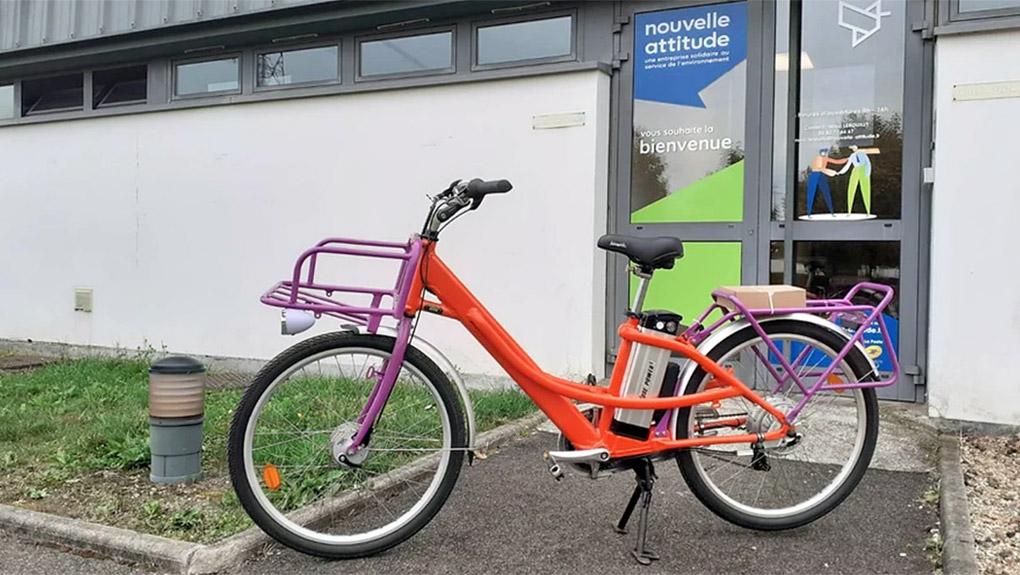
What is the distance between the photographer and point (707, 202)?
583cm

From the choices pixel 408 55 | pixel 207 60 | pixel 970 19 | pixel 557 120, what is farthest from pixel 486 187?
pixel 207 60

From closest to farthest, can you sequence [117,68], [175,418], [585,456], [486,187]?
1. [486,187]
2. [585,456]
3. [175,418]
4. [117,68]

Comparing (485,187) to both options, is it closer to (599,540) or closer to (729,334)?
(729,334)

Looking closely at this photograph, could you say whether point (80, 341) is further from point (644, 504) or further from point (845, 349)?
point (845, 349)

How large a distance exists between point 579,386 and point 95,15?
7148 millimetres

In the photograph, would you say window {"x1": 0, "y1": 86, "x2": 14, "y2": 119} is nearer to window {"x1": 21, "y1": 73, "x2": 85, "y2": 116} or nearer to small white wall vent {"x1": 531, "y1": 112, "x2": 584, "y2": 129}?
window {"x1": 21, "y1": 73, "x2": 85, "y2": 116}

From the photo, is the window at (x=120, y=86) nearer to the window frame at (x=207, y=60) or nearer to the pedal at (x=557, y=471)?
the window frame at (x=207, y=60)

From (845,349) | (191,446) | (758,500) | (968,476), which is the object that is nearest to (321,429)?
(191,446)

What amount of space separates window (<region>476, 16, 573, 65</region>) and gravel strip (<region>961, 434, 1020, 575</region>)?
3976 millimetres

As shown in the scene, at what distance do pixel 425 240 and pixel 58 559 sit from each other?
193 cm

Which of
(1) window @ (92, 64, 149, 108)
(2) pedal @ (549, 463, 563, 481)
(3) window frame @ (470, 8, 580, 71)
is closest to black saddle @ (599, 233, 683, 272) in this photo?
(2) pedal @ (549, 463, 563, 481)

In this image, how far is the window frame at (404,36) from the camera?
6.49m

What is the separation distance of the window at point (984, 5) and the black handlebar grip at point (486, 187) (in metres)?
3.90

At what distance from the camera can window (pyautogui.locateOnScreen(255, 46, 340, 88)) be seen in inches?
277
